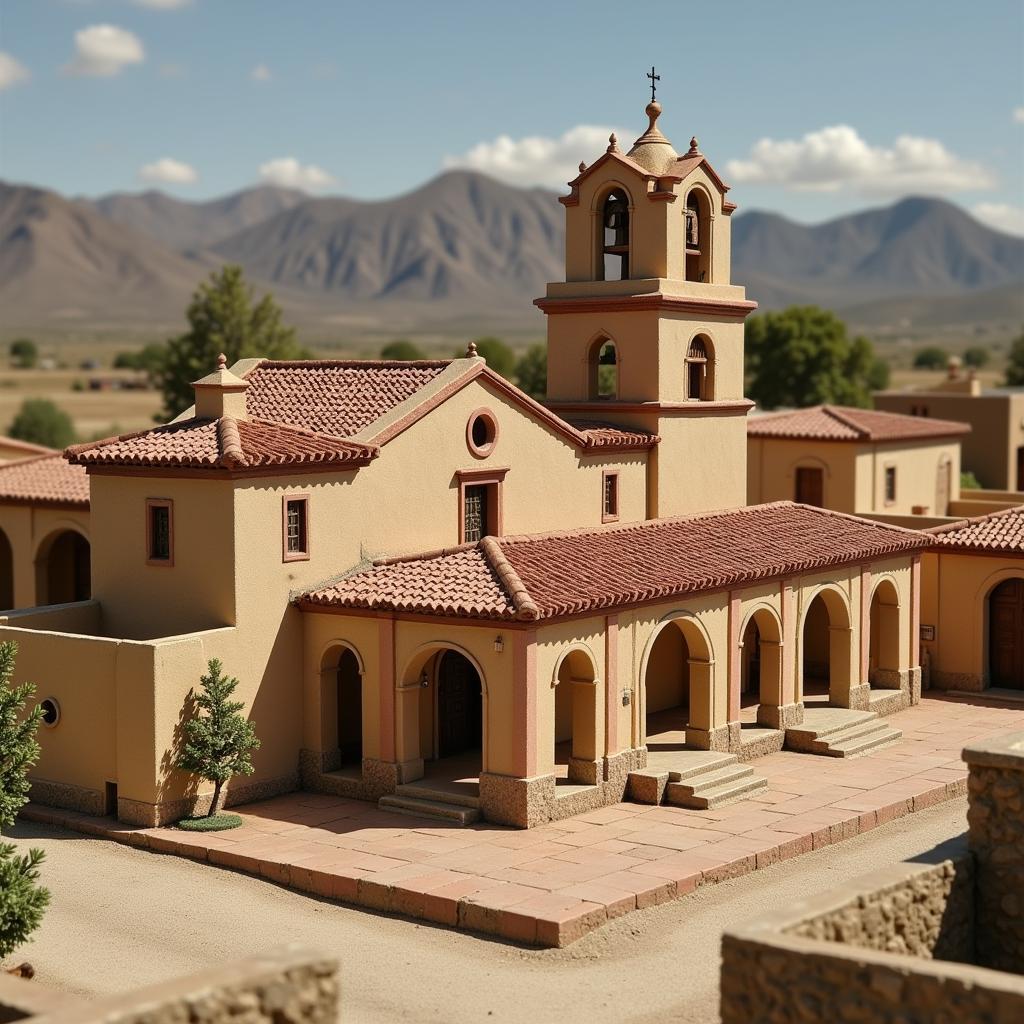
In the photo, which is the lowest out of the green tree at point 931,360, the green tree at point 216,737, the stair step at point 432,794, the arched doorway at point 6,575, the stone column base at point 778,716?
the stair step at point 432,794

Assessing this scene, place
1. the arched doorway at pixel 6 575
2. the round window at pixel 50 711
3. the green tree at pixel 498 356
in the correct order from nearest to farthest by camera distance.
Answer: the round window at pixel 50 711 → the arched doorway at pixel 6 575 → the green tree at pixel 498 356

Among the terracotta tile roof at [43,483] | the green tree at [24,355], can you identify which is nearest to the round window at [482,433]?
the terracotta tile roof at [43,483]

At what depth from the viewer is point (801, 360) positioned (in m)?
75.6

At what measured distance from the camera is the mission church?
2242cm

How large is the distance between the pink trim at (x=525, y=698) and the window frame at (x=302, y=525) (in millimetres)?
3887

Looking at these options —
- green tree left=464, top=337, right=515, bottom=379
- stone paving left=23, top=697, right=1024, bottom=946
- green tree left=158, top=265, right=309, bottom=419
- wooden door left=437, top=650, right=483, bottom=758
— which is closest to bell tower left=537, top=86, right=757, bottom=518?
wooden door left=437, top=650, right=483, bottom=758

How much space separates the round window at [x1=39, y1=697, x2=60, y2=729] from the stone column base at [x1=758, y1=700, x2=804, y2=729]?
11.5 meters

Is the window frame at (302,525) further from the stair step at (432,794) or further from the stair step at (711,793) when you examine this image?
the stair step at (711,793)

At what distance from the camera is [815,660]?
1305 inches

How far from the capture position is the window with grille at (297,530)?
2369 cm

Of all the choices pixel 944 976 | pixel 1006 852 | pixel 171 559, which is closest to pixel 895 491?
pixel 171 559

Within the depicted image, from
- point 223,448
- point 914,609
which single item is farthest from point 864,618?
point 223,448

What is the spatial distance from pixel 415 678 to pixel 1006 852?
10.4m

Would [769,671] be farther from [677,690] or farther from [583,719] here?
[583,719]
